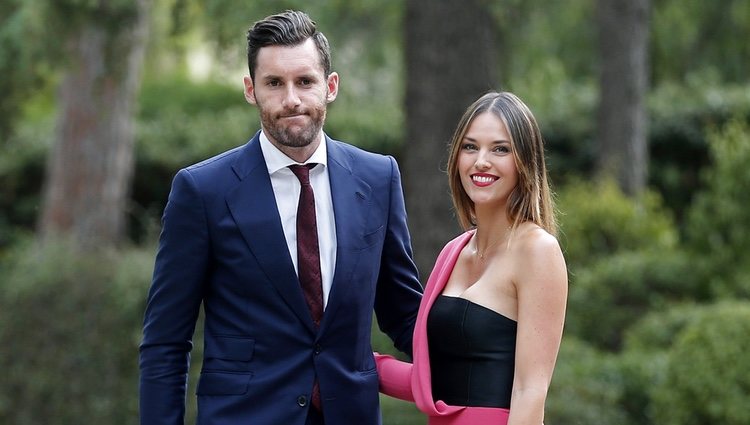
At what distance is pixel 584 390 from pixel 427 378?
12.8 feet

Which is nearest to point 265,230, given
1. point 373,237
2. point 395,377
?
point 373,237

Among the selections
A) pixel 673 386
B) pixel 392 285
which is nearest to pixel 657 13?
pixel 673 386

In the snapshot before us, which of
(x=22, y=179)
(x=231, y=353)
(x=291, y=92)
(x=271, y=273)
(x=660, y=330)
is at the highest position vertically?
(x=291, y=92)

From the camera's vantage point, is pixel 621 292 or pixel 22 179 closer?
pixel 621 292

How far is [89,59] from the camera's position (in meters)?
11.6

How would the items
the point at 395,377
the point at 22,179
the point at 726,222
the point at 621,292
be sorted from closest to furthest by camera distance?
the point at 395,377, the point at 726,222, the point at 621,292, the point at 22,179

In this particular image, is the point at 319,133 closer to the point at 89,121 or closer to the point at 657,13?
the point at 89,121

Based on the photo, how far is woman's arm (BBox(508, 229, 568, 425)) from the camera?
3.35 m

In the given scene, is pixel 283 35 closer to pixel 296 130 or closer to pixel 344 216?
pixel 296 130

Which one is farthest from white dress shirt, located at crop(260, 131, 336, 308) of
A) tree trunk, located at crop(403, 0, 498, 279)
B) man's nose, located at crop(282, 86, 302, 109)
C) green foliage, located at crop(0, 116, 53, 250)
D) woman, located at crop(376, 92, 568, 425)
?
green foliage, located at crop(0, 116, 53, 250)

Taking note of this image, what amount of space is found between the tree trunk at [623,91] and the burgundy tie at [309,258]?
12.0 meters

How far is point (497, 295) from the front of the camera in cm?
348

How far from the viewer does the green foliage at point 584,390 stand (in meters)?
6.93

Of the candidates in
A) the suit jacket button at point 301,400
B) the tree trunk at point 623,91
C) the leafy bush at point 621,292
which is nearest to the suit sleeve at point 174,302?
the suit jacket button at point 301,400
